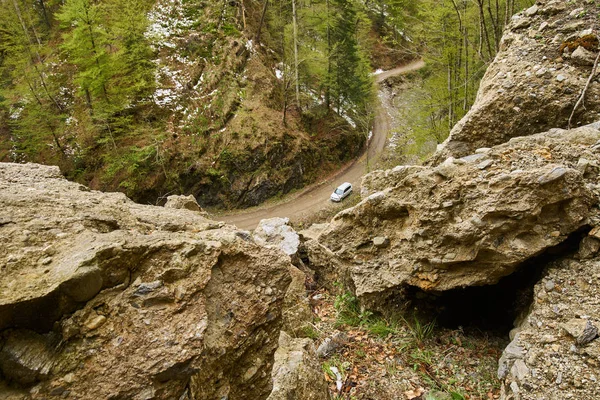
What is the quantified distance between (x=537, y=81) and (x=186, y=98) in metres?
24.2

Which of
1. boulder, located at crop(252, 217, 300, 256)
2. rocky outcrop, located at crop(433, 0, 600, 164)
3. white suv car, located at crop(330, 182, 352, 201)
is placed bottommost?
white suv car, located at crop(330, 182, 352, 201)

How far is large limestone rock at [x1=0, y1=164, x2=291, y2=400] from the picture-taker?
1.95 metres

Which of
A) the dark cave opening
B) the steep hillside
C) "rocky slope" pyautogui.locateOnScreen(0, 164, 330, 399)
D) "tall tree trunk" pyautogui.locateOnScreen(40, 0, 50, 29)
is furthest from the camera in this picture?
"tall tree trunk" pyautogui.locateOnScreen(40, 0, 50, 29)

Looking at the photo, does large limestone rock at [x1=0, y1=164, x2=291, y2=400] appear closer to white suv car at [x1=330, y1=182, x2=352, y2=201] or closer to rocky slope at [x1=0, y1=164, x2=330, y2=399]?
rocky slope at [x1=0, y1=164, x2=330, y2=399]

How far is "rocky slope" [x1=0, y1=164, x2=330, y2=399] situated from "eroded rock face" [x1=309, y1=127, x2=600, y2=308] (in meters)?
2.89

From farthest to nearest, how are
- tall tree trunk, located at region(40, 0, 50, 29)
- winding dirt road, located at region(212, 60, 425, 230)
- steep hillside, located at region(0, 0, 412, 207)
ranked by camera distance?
tall tree trunk, located at region(40, 0, 50, 29)
winding dirt road, located at region(212, 60, 425, 230)
steep hillside, located at region(0, 0, 412, 207)

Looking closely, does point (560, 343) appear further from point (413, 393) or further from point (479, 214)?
point (413, 393)

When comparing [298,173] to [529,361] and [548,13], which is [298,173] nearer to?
[548,13]

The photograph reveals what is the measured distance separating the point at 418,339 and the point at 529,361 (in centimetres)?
188

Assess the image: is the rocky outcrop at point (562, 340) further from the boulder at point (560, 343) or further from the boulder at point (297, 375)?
the boulder at point (297, 375)

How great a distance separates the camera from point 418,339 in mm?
5230

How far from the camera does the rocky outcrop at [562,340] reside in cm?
320

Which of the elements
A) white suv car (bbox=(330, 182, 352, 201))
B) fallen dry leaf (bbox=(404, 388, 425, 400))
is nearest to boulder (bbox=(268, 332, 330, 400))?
fallen dry leaf (bbox=(404, 388, 425, 400))

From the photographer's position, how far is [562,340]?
11.5 feet
